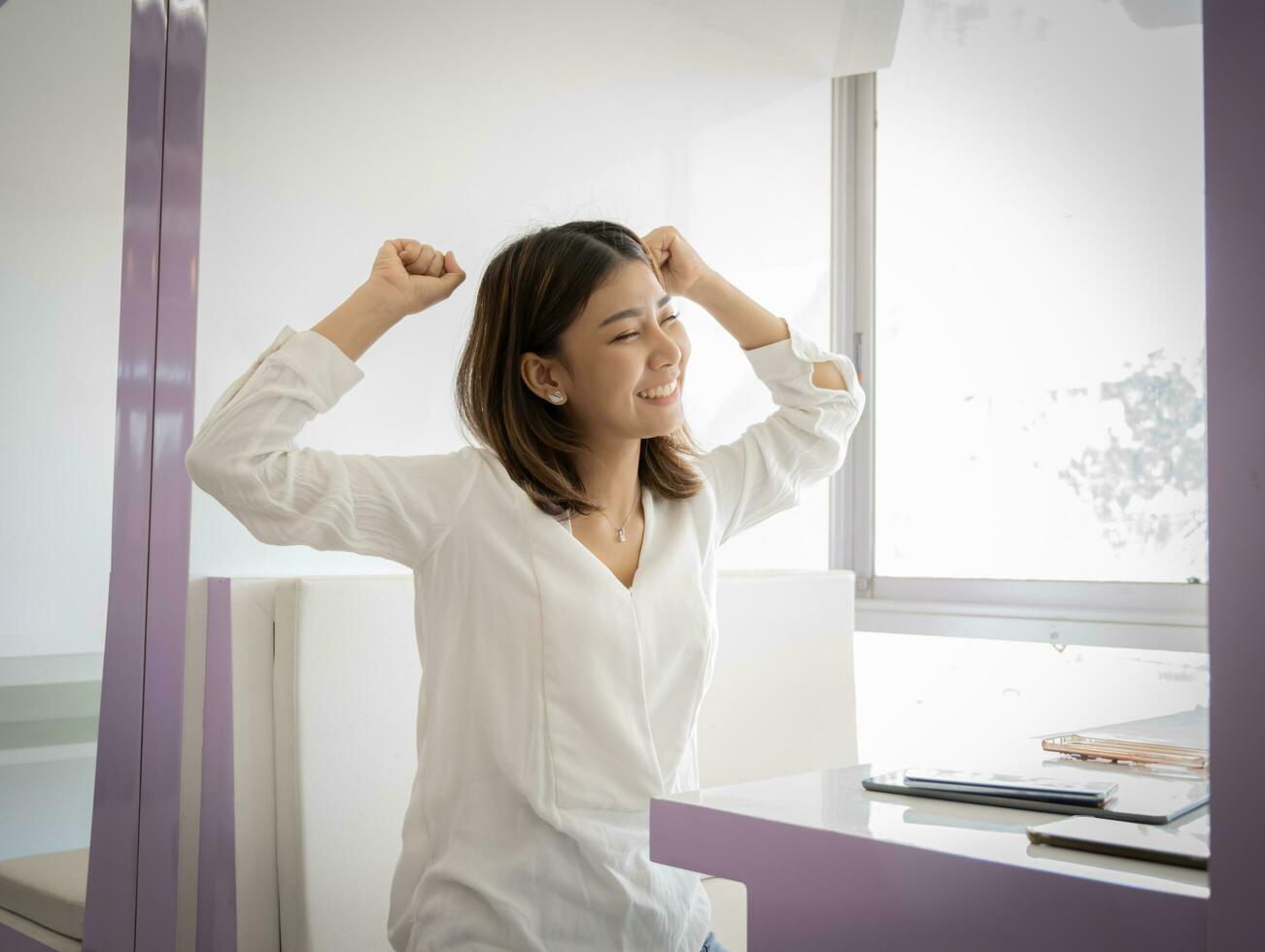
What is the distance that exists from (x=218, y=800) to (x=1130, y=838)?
53.2 inches

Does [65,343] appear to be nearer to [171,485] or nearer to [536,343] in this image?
[171,485]

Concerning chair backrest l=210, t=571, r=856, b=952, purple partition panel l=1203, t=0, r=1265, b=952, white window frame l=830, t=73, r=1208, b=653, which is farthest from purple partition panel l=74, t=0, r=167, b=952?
white window frame l=830, t=73, r=1208, b=653

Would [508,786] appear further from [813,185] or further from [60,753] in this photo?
[813,185]

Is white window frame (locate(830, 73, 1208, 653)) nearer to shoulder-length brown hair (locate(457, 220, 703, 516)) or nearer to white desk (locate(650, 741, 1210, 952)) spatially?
shoulder-length brown hair (locate(457, 220, 703, 516))

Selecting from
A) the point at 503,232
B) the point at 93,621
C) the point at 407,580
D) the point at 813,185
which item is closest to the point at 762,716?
the point at 407,580

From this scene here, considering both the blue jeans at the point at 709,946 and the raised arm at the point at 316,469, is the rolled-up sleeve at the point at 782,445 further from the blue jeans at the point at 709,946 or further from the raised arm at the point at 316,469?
the blue jeans at the point at 709,946

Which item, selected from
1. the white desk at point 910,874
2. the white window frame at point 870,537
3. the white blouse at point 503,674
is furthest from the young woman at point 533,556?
the white window frame at point 870,537

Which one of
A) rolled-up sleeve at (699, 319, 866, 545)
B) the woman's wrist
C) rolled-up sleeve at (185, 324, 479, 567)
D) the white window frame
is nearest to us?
rolled-up sleeve at (185, 324, 479, 567)

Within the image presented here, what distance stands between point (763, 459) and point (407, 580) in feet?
1.96

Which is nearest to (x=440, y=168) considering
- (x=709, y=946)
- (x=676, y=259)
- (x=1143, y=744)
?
(x=676, y=259)

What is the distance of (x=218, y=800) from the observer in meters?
1.67

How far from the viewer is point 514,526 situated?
1290mm

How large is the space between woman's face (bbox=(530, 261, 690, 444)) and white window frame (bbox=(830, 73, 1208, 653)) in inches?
64.0

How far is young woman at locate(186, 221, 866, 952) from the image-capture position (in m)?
1.20
